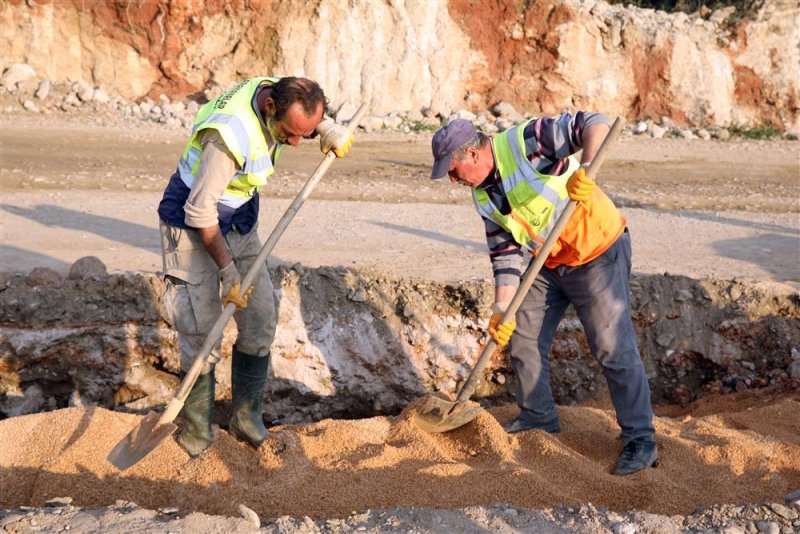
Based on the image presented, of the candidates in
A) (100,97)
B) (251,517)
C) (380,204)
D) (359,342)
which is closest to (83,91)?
(100,97)

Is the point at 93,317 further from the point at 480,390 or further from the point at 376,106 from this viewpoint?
the point at 376,106

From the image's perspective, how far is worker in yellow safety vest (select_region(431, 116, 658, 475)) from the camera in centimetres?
415

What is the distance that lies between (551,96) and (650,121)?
181 centimetres

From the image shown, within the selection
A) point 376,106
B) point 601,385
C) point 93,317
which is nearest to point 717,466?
point 601,385

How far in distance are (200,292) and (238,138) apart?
0.84 m

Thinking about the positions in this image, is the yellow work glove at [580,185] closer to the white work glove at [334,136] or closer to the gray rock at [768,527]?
the white work glove at [334,136]

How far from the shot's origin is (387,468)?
4406 millimetres

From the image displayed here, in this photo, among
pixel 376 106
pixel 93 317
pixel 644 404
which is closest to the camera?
pixel 644 404

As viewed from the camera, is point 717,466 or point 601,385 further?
point 601,385

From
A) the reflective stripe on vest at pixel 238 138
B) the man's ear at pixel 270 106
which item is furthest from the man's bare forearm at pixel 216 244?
the man's ear at pixel 270 106

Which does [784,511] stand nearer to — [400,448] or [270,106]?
[400,448]

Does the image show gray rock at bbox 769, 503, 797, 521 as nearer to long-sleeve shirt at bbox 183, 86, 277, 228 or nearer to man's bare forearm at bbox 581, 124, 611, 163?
man's bare forearm at bbox 581, 124, 611, 163

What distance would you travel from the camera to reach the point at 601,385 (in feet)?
20.6

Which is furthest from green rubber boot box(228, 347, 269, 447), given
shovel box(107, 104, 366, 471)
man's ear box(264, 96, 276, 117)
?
man's ear box(264, 96, 276, 117)
